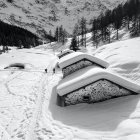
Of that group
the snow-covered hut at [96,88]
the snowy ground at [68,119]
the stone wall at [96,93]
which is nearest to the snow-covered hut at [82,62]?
the snowy ground at [68,119]

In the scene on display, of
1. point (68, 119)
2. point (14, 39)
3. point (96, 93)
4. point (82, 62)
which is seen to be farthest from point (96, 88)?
point (14, 39)

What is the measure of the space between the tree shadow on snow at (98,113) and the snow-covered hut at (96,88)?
1.44ft

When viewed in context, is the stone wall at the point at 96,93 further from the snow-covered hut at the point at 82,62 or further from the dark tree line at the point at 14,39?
the dark tree line at the point at 14,39

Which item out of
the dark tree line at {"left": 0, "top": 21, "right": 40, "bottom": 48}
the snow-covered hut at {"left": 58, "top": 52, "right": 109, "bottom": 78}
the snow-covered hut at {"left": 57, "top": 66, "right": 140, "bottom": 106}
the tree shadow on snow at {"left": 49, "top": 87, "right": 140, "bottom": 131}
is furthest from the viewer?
the dark tree line at {"left": 0, "top": 21, "right": 40, "bottom": 48}

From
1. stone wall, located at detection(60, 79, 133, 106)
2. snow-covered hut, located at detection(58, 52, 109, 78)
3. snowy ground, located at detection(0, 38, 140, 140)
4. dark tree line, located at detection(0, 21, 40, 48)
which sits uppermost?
snow-covered hut, located at detection(58, 52, 109, 78)

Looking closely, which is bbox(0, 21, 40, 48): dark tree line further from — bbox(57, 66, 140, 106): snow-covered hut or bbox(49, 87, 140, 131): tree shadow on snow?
bbox(49, 87, 140, 131): tree shadow on snow

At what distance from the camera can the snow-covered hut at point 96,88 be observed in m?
14.6

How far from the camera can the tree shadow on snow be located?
11.7m

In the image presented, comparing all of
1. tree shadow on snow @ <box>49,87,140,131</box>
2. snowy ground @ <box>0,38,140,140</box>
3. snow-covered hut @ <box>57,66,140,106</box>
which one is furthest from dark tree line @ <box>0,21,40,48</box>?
tree shadow on snow @ <box>49,87,140,131</box>

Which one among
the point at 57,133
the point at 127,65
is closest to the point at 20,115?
the point at 57,133

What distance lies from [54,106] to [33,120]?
262 centimetres

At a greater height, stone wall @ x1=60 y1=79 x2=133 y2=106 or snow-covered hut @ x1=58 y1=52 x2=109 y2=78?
snow-covered hut @ x1=58 y1=52 x2=109 y2=78

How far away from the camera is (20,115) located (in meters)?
14.6

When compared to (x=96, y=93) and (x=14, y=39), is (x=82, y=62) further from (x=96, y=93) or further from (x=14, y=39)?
(x=14, y=39)
